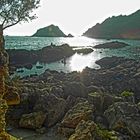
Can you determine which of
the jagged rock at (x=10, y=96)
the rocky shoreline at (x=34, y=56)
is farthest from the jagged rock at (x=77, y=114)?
the rocky shoreline at (x=34, y=56)

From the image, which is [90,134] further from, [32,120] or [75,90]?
[75,90]

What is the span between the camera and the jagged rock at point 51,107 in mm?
30625

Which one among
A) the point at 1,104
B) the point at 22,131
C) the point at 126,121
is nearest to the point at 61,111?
the point at 22,131

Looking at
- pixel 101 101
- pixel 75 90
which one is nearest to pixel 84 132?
pixel 101 101

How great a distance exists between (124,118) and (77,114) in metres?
4.07

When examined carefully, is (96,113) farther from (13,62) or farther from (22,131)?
(13,62)

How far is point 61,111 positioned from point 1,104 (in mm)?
17347

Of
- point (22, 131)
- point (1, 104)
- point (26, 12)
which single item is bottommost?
point (22, 131)

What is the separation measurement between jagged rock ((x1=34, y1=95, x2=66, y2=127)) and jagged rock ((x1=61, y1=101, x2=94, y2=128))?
1.25m

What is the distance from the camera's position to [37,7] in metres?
29.1

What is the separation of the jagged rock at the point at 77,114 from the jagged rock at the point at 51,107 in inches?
49.1

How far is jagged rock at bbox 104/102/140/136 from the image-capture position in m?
26.9

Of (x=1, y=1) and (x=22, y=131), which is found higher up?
(x=1, y=1)

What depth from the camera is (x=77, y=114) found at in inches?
1162
